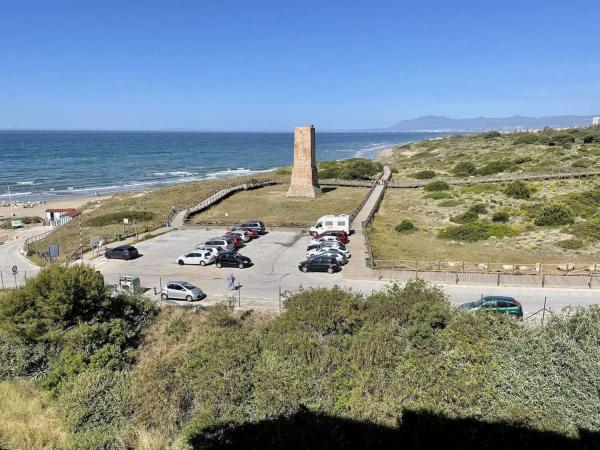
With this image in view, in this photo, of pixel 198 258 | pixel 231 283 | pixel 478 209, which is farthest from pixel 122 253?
pixel 478 209

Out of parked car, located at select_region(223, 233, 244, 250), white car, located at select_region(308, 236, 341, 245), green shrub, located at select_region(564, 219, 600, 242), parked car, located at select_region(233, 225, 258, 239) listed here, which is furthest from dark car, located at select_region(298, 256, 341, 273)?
green shrub, located at select_region(564, 219, 600, 242)

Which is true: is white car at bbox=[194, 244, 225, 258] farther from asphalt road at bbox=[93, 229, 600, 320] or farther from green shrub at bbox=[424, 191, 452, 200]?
green shrub at bbox=[424, 191, 452, 200]

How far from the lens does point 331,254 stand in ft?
90.4

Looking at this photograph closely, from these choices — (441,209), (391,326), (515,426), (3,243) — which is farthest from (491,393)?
(3,243)

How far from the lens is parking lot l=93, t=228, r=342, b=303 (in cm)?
2469

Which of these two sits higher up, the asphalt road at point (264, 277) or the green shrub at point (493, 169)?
the green shrub at point (493, 169)

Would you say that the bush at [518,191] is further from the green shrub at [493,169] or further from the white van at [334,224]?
the white van at [334,224]

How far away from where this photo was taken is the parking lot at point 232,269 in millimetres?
24688

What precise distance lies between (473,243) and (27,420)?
28815 mm

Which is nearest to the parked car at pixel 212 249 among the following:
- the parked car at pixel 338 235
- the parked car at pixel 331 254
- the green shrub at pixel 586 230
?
the parked car at pixel 331 254

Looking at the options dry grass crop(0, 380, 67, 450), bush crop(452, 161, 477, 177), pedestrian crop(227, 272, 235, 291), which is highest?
bush crop(452, 161, 477, 177)

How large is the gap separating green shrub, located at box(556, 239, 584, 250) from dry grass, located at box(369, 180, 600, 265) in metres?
0.42

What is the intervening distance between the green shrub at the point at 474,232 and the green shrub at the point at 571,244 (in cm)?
406

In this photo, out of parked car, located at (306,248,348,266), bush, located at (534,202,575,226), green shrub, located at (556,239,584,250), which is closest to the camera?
parked car, located at (306,248,348,266)
